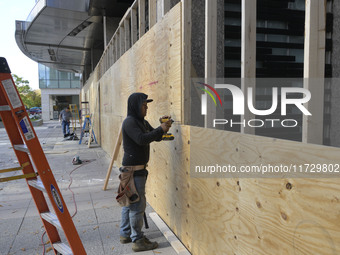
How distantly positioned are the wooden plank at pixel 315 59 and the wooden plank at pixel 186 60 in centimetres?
170

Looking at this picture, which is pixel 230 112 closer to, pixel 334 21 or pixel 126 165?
pixel 126 165

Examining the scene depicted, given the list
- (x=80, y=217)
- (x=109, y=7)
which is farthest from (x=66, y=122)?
(x=80, y=217)

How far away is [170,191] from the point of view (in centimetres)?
379

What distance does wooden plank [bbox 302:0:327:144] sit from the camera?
1.53 m

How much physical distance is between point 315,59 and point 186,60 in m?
1.76

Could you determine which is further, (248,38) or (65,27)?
(65,27)

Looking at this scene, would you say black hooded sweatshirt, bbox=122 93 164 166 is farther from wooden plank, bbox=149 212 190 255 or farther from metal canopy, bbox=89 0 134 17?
metal canopy, bbox=89 0 134 17

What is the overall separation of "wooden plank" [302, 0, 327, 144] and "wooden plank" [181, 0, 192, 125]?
5.58 ft

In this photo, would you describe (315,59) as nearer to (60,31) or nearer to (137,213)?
(137,213)

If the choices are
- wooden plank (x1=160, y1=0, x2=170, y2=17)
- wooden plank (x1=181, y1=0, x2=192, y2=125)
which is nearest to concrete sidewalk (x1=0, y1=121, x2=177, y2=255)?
wooden plank (x1=181, y1=0, x2=192, y2=125)

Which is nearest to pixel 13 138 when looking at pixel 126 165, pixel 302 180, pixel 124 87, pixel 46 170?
pixel 46 170

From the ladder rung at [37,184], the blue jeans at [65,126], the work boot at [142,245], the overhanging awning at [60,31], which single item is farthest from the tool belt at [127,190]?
the blue jeans at [65,126]

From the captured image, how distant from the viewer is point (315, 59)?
1547 millimetres

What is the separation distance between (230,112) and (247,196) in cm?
177
